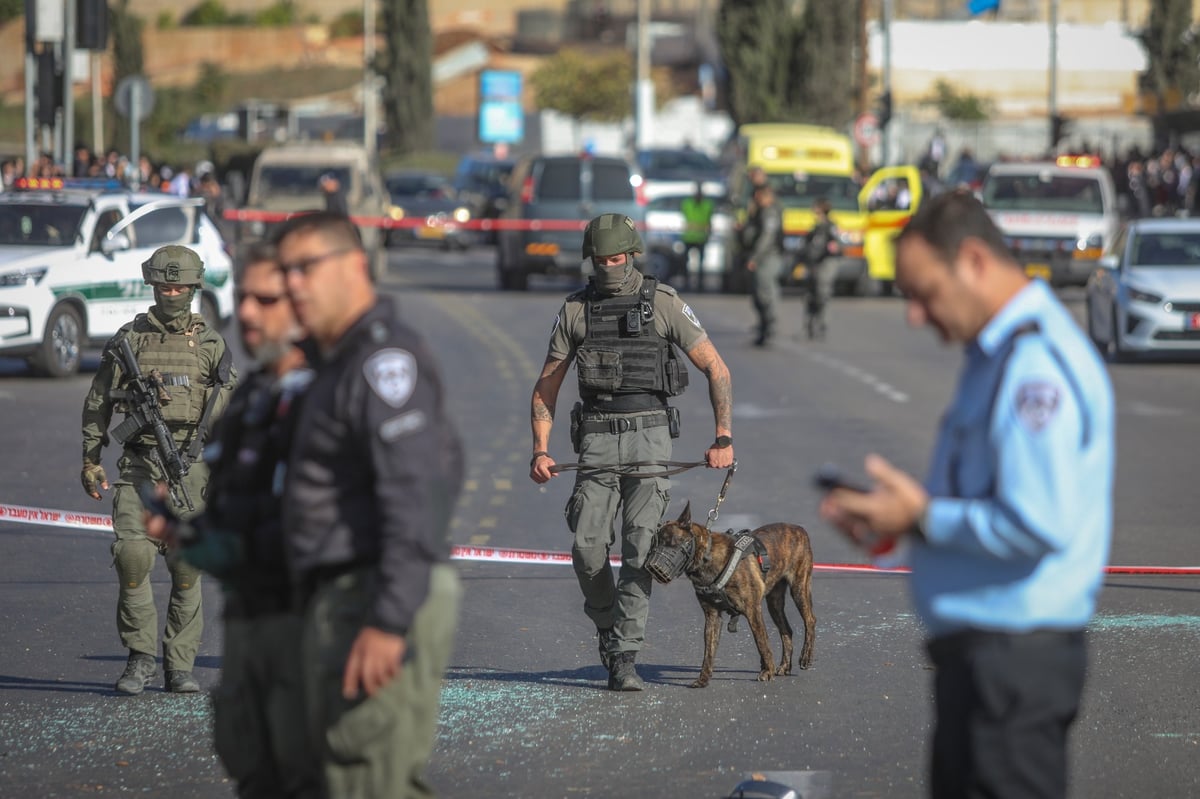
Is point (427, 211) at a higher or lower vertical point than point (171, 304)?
lower

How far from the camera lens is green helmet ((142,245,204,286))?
745cm

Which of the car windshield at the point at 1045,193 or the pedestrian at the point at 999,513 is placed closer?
the pedestrian at the point at 999,513

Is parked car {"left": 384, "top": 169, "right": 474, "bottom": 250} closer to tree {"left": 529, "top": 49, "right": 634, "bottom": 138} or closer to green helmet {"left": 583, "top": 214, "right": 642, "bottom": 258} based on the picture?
tree {"left": 529, "top": 49, "right": 634, "bottom": 138}

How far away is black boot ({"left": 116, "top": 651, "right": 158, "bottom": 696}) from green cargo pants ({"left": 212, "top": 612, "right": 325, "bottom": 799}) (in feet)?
10.7

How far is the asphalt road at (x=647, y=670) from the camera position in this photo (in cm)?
651

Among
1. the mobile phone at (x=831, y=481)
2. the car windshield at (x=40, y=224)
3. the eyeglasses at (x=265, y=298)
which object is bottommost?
the car windshield at (x=40, y=224)

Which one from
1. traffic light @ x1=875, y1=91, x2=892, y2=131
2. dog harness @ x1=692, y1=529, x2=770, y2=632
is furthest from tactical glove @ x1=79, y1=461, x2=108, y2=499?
traffic light @ x1=875, y1=91, x2=892, y2=131

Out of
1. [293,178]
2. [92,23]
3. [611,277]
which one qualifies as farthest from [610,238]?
[293,178]

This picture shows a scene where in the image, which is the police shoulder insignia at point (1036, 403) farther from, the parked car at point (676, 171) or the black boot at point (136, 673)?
the parked car at point (676, 171)

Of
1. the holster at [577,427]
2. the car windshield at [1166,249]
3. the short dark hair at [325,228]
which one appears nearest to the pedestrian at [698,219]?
the car windshield at [1166,249]

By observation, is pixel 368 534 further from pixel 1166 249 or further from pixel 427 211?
pixel 427 211

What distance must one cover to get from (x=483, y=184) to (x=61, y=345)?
31.3 metres

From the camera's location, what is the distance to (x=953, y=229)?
3.90m

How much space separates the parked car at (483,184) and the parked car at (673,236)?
408 inches
